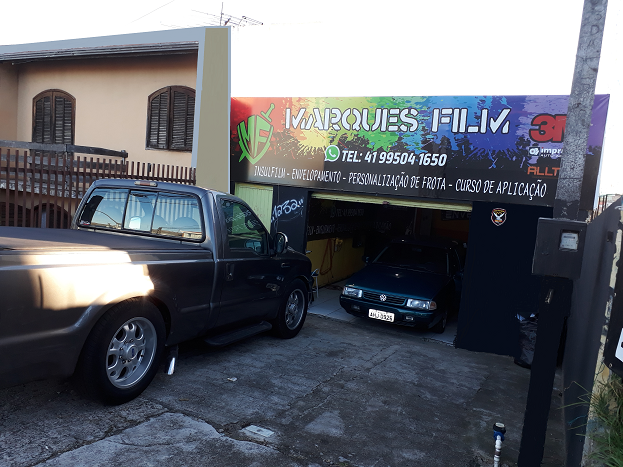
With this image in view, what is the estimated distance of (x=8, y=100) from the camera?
14406 mm

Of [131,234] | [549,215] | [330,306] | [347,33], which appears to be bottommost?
[330,306]

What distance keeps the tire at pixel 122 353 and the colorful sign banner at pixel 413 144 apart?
5.37 m

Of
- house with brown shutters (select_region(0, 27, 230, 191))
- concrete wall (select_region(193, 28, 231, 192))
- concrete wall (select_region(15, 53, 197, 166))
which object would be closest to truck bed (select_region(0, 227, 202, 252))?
concrete wall (select_region(193, 28, 231, 192))

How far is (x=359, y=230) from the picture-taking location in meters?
13.7

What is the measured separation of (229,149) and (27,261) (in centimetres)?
735

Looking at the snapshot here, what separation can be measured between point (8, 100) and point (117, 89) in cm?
416

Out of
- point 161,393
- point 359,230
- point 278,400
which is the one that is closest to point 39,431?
point 161,393

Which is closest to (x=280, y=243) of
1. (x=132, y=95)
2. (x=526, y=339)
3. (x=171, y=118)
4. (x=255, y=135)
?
(x=526, y=339)

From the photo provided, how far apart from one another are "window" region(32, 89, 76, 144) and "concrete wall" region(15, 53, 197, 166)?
201mm

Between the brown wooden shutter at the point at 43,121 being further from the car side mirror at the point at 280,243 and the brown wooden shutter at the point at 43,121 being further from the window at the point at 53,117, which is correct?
the car side mirror at the point at 280,243

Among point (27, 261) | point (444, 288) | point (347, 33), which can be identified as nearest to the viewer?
point (27, 261)

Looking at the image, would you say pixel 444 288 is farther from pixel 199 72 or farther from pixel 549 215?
pixel 199 72

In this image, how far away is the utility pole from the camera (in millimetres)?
3680

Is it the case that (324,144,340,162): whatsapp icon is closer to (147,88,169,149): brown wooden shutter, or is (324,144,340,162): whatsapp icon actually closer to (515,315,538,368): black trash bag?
(515,315,538,368): black trash bag
